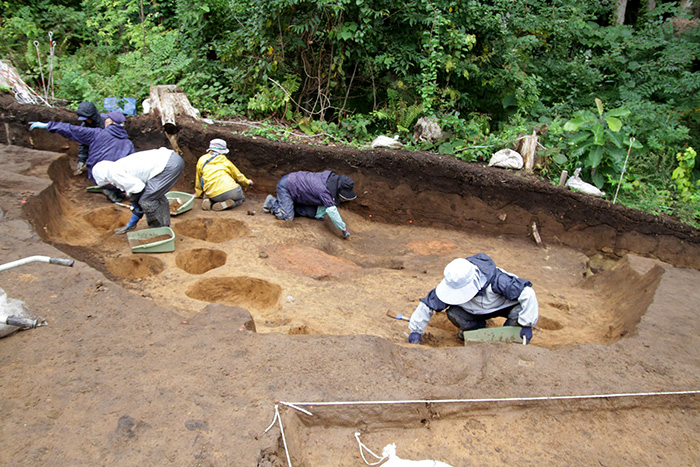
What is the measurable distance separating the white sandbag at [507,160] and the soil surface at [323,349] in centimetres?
37

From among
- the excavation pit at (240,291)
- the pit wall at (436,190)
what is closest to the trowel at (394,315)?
the excavation pit at (240,291)

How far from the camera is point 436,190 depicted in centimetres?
730

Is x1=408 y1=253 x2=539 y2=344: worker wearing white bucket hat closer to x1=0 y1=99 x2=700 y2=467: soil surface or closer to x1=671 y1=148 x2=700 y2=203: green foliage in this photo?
x1=0 y1=99 x2=700 y2=467: soil surface

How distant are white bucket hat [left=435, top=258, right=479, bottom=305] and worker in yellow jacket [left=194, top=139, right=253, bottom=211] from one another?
4.23 m

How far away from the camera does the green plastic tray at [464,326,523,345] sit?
4.07m

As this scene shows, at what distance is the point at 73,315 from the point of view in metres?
3.60

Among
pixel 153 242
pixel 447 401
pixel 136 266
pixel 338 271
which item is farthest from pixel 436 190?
pixel 447 401

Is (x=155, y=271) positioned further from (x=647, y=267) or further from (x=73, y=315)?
(x=647, y=267)

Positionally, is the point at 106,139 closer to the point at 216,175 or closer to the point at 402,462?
the point at 216,175

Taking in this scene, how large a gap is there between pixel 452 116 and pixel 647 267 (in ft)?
12.1

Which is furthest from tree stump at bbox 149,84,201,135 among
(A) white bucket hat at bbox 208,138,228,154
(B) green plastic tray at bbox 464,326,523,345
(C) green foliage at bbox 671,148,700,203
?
(C) green foliage at bbox 671,148,700,203

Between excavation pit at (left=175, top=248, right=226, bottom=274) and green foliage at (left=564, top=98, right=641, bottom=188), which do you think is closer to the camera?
excavation pit at (left=175, top=248, right=226, bottom=274)

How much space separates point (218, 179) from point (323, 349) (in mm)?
4401

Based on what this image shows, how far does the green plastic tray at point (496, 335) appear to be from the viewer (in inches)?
160
